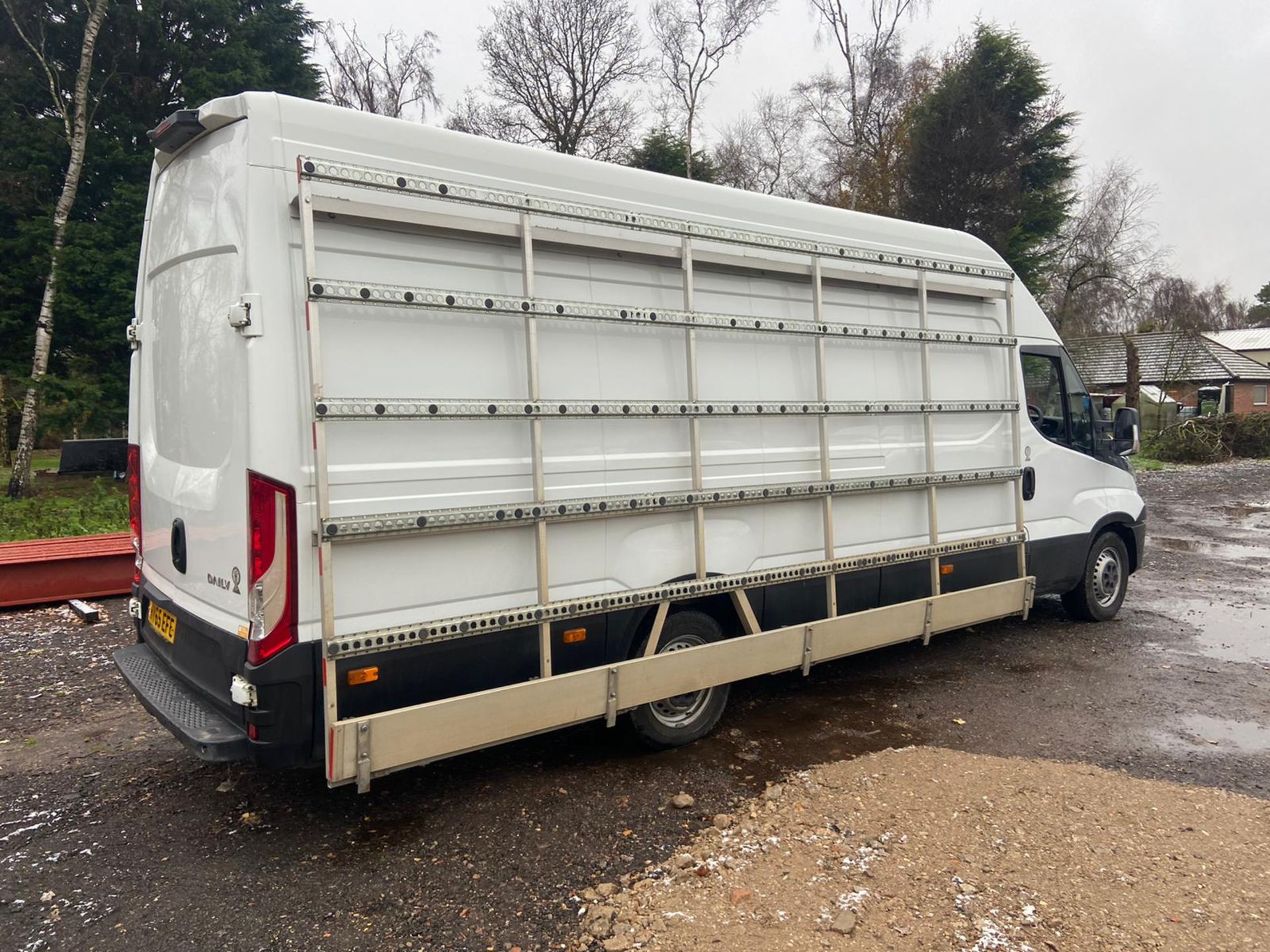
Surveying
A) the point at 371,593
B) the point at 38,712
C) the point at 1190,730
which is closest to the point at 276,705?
the point at 371,593

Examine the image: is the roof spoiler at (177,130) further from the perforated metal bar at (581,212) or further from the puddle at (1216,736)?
the puddle at (1216,736)

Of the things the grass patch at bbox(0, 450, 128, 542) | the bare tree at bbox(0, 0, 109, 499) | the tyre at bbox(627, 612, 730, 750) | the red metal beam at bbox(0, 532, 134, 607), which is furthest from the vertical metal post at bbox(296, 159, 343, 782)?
the bare tree at bbox(0, 0, 109, 499)

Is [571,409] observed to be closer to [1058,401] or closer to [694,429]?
[694,429]

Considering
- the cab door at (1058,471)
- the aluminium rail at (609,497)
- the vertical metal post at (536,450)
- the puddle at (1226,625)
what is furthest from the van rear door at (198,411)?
the puddle at (1226,625)

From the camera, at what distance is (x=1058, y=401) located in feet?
20.9

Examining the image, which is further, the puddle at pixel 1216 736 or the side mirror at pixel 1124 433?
the side mirror at pixel 1124 433

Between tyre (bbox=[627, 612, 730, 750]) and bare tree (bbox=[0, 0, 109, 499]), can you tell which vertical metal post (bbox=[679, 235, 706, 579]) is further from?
bare tree (bbox=[0, 0, 109, 499])

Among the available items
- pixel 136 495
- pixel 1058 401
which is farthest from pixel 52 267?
pixel 1058 401

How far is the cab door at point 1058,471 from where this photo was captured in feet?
19.8

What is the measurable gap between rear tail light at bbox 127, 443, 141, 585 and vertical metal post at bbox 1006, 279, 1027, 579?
5.48 metres

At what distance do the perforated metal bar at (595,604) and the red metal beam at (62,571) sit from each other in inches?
218

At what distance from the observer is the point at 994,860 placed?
3301 millimetres

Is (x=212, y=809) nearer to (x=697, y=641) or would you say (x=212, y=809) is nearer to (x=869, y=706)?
(x=697, y=641)

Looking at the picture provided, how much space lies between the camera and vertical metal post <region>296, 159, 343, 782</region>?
3018 mm
